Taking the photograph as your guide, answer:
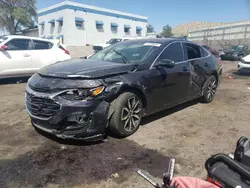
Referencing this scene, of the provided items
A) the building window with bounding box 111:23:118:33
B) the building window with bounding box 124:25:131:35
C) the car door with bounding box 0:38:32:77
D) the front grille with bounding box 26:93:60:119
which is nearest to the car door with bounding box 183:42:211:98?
the front grille with bounding box 26:93:60:119

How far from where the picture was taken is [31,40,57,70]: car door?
806 cm

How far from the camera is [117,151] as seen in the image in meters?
3.30

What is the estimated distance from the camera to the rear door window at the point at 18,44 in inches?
298

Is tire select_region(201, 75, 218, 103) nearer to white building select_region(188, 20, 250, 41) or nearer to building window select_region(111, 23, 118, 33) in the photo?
white building select_region(188, 20, 250, 41)

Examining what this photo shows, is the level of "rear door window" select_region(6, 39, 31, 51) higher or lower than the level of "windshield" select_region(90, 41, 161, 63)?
higher

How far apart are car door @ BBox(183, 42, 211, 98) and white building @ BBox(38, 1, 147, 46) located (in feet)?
90.9

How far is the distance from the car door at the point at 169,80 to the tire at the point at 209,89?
1.00 meters

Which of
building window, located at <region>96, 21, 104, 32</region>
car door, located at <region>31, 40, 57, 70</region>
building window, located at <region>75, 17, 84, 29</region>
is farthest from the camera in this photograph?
building window, located at <region>96, 21, 104, 32</region>

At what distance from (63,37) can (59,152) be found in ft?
99.1

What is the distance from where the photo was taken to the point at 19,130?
4004mm

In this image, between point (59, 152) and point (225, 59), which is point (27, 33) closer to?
point (225, 59)

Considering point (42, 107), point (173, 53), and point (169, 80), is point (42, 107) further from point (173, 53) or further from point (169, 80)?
point (173, 53)

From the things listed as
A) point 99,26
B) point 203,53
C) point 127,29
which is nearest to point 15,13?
point 99,26

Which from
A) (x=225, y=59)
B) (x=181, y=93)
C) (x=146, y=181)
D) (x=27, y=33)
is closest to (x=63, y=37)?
(x=27, y=33)
